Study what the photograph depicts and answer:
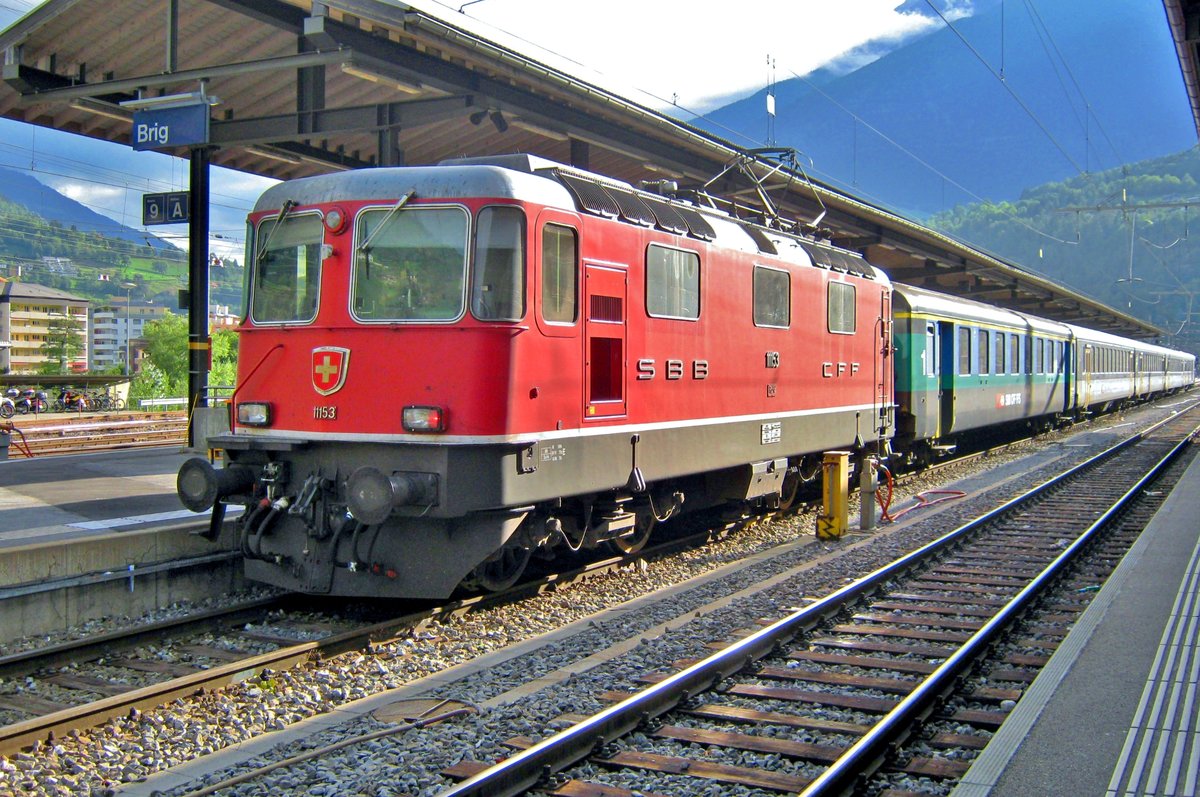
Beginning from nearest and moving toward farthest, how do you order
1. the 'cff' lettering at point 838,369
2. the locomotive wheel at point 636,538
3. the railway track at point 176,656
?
the railway track at point 176,656
the locomotive wheel at point 636,538
the 'cff' lettering at point 838,369

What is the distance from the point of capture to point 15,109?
552 inches

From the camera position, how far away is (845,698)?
246 inches

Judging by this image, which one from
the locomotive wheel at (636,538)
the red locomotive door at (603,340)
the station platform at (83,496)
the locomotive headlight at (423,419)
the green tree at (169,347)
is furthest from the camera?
the green tree at (169,347)

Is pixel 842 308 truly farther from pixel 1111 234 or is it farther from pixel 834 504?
pixel 1111 234

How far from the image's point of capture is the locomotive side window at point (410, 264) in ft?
25.8

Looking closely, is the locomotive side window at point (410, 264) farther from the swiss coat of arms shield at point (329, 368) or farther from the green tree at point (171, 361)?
the green tree at point (171, 361)

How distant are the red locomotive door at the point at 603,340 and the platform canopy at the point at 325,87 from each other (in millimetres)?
3274

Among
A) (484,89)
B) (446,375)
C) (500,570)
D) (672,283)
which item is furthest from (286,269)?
(484,89)

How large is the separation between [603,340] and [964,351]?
1449 centimetres

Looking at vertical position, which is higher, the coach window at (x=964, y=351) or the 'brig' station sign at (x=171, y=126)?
the 'brig' station sign at (x=171, y=126)

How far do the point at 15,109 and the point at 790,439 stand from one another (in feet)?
36.5

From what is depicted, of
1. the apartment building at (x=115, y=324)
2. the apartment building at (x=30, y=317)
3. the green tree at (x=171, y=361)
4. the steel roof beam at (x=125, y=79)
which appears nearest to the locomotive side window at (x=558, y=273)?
the steel roof beam at (x=125, y=79)

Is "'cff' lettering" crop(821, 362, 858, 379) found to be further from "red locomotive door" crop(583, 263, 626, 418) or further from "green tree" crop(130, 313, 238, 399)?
"green tree" crop(130, 313, 238, 399)

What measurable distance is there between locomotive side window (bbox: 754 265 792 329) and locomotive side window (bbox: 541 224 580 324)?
143 inches
